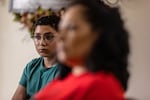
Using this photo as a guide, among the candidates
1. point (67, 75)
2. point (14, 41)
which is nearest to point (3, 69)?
point (14, 41)

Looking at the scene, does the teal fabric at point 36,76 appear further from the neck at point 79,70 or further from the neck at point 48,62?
the neck at point 79,70

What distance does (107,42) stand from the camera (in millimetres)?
626

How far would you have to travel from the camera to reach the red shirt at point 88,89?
59cm

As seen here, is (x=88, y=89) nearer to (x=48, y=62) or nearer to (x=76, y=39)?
(x=76, y=39)

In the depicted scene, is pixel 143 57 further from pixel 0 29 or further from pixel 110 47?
pixel 110 47

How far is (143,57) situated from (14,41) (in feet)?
3.29

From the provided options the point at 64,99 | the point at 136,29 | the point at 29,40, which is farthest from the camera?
the point at 29,40

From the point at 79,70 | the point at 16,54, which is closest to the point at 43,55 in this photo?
the point at 16,54

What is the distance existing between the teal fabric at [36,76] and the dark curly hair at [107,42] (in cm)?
94

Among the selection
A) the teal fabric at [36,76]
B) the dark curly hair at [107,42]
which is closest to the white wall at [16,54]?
the teal fabric at [36,76]

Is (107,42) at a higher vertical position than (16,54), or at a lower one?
higher

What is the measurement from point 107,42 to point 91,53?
40 millimetres

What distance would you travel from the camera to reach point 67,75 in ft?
2.32

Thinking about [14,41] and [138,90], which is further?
[14,41]
